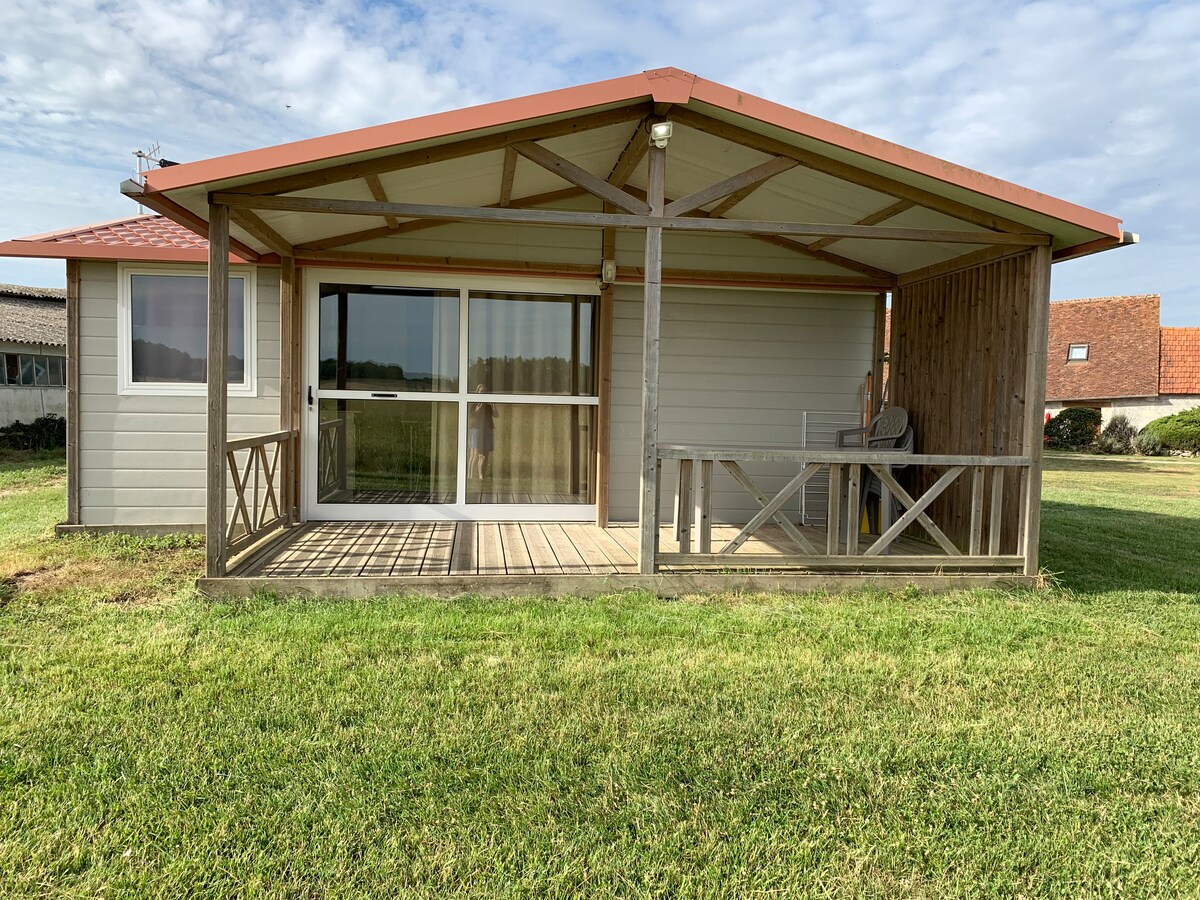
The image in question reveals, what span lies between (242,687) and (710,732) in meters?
1.84

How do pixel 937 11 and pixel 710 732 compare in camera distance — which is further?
pixel 937 11

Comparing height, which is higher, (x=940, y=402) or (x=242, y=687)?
(x=940, y=402)

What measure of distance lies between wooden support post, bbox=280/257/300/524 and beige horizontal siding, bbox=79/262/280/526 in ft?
0.51

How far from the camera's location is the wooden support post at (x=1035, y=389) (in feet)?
15.4

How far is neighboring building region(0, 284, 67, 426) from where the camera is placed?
15047mm

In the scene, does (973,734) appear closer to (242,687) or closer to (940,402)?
(242,687)

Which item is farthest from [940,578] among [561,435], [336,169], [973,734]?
[336,169]

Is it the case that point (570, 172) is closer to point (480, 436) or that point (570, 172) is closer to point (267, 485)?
point (480, 436)

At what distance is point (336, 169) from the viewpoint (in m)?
4.20

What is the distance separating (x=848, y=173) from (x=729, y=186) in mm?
817

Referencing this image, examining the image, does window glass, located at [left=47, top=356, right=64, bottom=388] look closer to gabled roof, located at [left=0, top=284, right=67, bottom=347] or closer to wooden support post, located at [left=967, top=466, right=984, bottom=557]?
gabled roof, located at [left=0, top=284, right=67, bottom=347]

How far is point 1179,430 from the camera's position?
20.6m

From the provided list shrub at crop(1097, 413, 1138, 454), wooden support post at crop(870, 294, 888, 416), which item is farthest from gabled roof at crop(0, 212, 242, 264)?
shrub at crop(1097, 413, 1138, 454)

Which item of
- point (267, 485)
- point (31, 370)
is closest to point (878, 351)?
point (267, 485)
